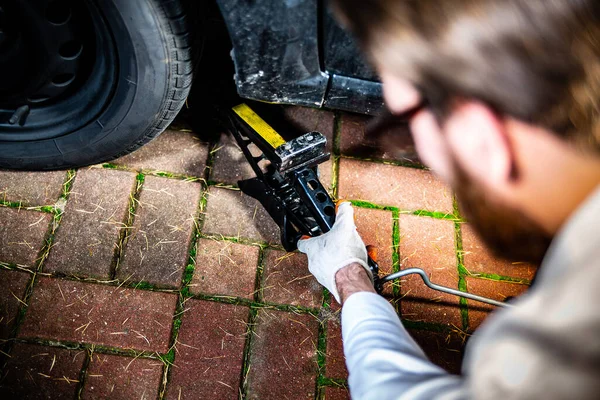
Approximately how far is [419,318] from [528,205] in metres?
1.23

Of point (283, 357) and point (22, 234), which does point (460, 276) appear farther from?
point (22, 234)

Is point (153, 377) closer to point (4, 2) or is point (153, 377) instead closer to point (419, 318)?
point (419, 318)

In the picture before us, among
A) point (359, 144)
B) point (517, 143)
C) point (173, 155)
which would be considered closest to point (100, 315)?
point (173, 155)

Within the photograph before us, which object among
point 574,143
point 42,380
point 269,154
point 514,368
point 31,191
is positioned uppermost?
point 574,143

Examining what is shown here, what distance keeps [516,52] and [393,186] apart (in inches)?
60.1

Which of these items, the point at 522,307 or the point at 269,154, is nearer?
the point at 522,307

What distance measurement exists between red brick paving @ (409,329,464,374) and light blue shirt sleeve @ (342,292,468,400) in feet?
1.72

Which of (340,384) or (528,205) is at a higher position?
(528,205)

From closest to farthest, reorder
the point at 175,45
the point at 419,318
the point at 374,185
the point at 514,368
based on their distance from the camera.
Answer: the point at 514,368 → the point at 175,45 → the point at 419,318 → the point at 374,185

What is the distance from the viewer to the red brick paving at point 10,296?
6.08 ft

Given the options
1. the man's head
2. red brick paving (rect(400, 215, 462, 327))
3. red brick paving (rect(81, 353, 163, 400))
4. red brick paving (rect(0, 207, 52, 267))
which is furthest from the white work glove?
red brick paving (rect(0, 207, 52, 267))

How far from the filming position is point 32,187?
210 cm

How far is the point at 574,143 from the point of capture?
0.83 meters

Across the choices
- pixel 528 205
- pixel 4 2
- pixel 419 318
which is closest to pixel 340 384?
pixel 419 318
